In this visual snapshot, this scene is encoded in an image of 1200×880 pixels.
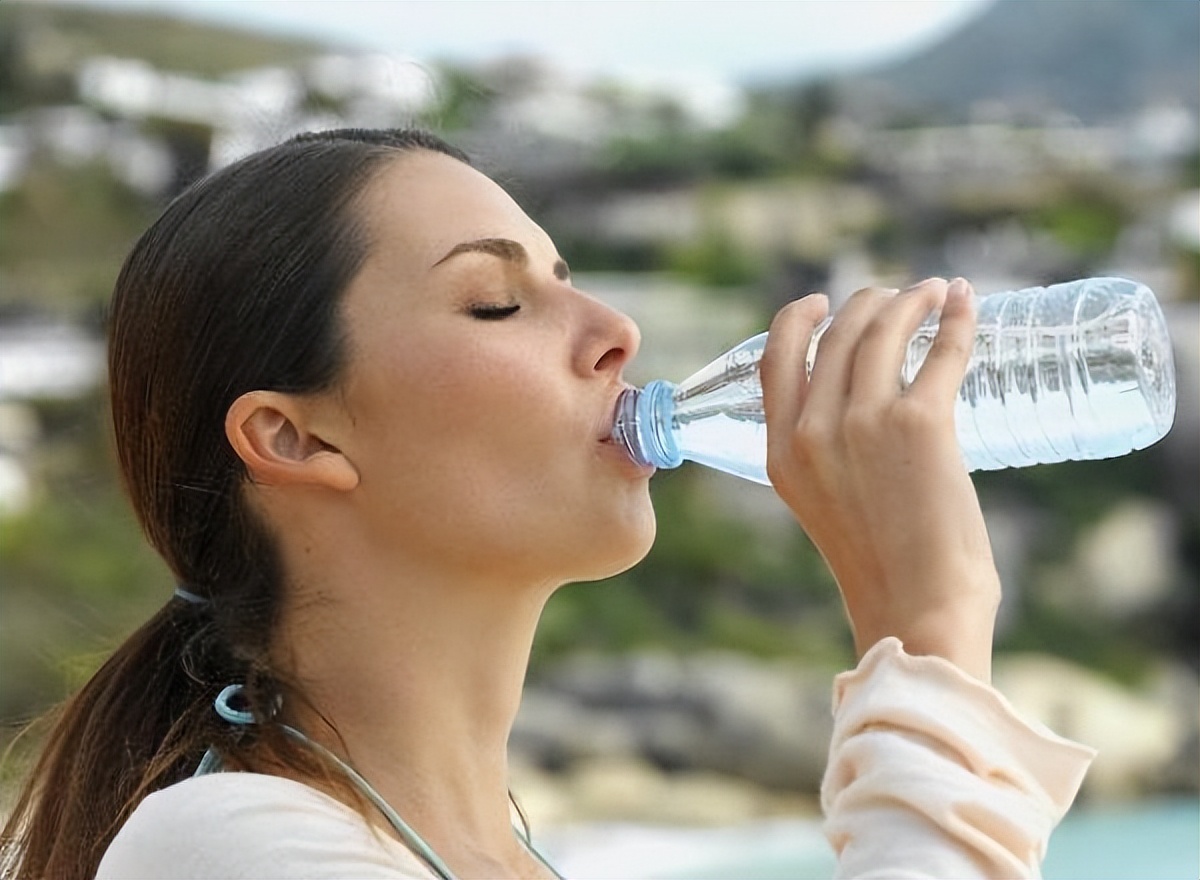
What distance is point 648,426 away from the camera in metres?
0.98

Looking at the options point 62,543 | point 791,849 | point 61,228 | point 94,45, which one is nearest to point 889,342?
point 791,849

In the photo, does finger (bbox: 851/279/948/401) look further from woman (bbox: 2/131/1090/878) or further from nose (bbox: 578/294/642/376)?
nose (bbox: 578/294/642/376)

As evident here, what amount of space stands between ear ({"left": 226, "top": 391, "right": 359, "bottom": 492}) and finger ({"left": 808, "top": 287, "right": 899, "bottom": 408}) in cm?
26

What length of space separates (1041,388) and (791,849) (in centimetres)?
702

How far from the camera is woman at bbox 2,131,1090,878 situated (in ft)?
2.88

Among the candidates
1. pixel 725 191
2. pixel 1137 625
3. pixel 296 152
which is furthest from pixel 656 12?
pixel 296 152

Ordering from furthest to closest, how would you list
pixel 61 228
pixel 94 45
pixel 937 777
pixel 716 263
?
pixel 716 263
pixel 94 45
pixel 61 228
pixel 937 777

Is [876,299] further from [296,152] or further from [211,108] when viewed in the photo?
[211,108]

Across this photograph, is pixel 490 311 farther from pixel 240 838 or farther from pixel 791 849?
pixel 791 849

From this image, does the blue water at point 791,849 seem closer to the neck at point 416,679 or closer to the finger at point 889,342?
the neck at point 416,679

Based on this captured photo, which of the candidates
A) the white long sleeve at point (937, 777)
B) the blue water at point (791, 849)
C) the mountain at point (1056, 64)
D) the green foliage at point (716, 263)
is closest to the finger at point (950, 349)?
the white long sleeve at point (937, 777)

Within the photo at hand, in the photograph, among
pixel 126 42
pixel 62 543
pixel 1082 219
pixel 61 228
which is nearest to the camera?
pixel 62 543

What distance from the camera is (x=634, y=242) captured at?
36.5 ft

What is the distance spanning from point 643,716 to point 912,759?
8.22 metres
